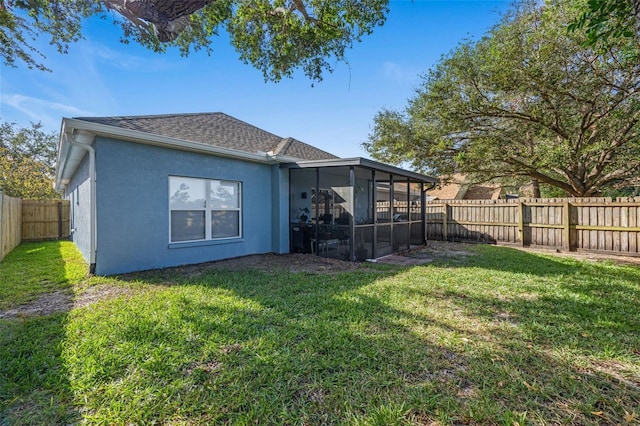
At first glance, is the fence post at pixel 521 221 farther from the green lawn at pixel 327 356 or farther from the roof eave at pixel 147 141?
the roof eave at pixel 147 141

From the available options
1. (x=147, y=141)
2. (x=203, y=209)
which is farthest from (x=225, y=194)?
(x=147, y=141)

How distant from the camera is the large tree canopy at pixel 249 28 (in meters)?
6.61

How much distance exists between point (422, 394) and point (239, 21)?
7.94 meters

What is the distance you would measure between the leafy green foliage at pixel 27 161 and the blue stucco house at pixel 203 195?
13358 millimetres

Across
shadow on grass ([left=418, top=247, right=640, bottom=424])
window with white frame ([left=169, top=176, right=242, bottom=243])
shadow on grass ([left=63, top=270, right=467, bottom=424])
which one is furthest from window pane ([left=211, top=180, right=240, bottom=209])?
shadow on grass ([left=418, top=247, right=640, bottom=424])

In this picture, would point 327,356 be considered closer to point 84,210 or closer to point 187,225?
point 187,225

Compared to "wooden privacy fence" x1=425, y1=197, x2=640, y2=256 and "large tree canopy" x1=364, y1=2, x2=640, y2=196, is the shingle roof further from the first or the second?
"wooden privacy fence" x1=425, y1=197, x2=640, y2=256

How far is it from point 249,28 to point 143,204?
192 inches

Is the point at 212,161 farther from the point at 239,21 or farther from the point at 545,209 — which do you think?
the point at 545,209

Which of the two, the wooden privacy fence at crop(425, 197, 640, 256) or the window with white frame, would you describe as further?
the wooden privacy fence at crop(425, 197, 640, 256)

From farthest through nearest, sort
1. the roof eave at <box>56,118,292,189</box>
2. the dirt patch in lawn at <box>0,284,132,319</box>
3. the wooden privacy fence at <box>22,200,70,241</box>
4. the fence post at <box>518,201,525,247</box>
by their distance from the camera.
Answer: the wooden privacy fence at <box>22,200,70,241</box>, the fence post at <box>518,201,525,247</box>, the roof eave at <box>56,118,292,189</box>, the dirt patch in lawn at <box>0,284,132,319</box>

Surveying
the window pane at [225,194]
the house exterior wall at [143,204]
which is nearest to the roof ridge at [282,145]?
the house exterior wall at [143,204]

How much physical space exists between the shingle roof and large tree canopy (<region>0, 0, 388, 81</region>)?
1.90m

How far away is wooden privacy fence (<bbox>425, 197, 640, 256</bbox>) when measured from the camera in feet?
27.0
